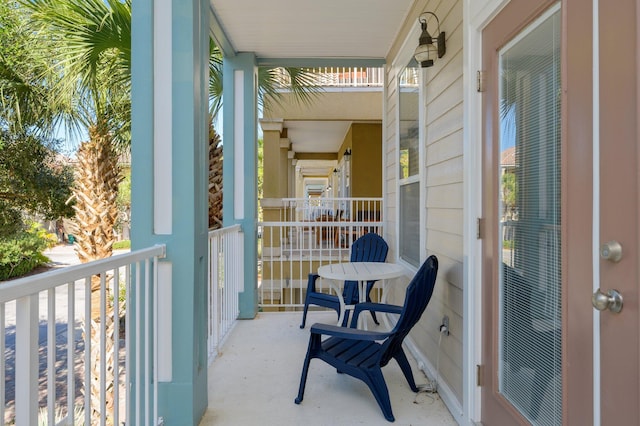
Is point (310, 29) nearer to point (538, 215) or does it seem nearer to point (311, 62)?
point (311, 62)

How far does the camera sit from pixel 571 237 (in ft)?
4.23

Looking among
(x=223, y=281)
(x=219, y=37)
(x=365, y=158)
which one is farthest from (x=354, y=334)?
(x=365, y=158)

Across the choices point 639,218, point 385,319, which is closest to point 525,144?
point 639,218

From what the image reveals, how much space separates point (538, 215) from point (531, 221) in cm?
6

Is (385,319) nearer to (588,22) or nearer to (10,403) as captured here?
(588,22)

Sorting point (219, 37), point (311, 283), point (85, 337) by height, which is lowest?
point (311, 283)

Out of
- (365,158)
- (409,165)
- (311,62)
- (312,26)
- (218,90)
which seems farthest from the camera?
(365,158)

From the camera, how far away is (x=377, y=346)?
248 centimetres

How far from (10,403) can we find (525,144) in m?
7.19

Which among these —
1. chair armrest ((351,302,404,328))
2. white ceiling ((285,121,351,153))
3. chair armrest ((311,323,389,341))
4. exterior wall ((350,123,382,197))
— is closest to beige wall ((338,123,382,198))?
exterior wall ((350,123,382,197))

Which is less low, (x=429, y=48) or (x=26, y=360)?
(x=429, y=48)

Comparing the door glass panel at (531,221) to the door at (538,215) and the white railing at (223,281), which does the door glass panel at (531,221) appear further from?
the white railing at (223,281)

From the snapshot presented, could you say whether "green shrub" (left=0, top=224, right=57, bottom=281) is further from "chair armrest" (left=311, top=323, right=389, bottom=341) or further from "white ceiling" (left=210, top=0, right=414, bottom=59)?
"chair armrest" (left=311, top=323, right=389, bottom=341)

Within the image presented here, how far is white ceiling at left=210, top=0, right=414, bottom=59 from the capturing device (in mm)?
3252
